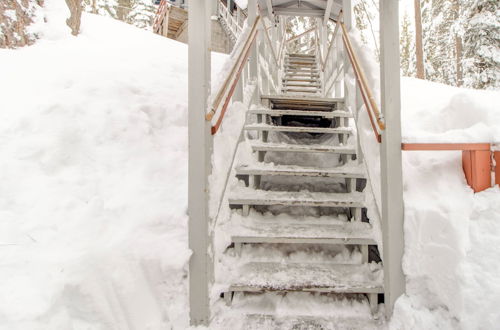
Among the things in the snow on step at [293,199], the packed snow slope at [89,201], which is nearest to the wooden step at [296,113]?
the packed snow slope at [89,201]

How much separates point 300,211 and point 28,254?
6.82 ft

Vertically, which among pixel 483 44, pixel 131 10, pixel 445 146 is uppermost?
pixel 131 10

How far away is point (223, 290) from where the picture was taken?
74.5 inches

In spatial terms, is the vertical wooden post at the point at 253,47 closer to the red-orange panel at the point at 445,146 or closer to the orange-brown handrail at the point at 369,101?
the orange-brown handrail at the point at 369,101

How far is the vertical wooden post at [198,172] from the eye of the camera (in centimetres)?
176

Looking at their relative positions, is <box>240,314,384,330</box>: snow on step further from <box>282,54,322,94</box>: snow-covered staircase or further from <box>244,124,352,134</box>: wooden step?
<box>282,54,322,94</box>: snow-covered staircase

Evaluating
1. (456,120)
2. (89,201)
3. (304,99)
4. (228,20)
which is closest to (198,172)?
(89,201)

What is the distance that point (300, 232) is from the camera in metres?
2.24

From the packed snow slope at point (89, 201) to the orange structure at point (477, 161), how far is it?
6.12 ft

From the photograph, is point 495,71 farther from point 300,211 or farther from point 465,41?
point 300,211

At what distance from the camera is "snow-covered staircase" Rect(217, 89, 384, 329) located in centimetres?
192

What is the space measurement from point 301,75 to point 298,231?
696cm

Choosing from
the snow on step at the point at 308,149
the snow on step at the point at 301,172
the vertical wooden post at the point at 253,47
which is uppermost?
the vertical wooden post at the point at 253,47

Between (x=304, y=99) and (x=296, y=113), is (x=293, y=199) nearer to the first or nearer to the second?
(x=296, y=113)
